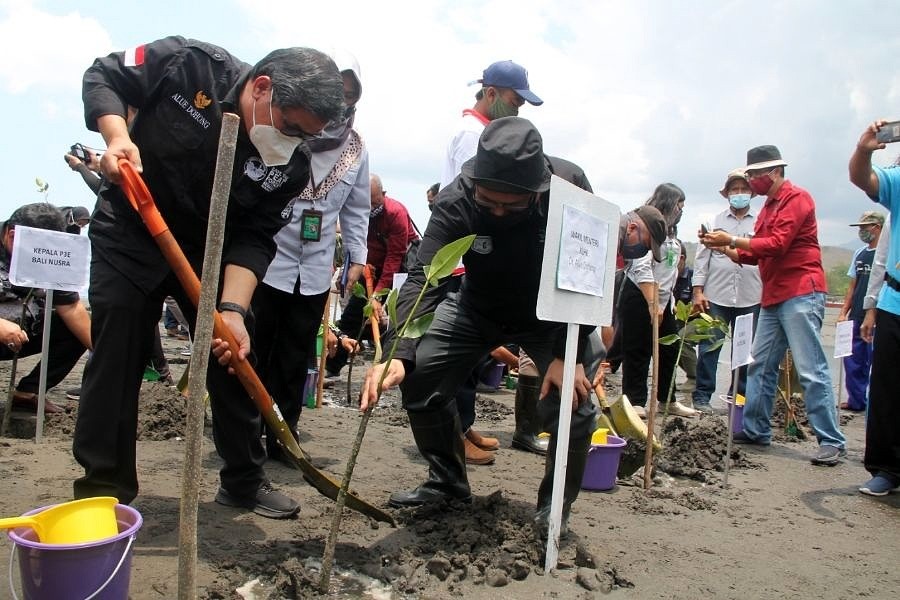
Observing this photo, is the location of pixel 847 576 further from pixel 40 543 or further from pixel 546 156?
pixel 40 543

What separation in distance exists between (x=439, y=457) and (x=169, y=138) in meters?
1.86

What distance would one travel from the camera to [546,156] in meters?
3.23

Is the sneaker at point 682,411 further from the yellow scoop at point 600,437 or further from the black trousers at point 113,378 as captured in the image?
the black trousers at point 113,378

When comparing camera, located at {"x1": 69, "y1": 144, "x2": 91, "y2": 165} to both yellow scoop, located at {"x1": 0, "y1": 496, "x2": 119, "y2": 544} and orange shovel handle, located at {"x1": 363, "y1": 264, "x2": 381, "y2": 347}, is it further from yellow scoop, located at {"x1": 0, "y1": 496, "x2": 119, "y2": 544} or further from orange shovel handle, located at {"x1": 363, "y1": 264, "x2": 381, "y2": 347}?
yellow scoop, located at {"x1": 0, "y1": 496, "x2": 119, "y2": 544}

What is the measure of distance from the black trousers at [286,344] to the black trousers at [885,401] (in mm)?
3394

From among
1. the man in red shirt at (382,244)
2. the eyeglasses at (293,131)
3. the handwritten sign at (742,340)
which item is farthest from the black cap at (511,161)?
the man in red shirt at (382,244)

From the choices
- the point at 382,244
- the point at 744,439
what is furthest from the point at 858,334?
the point at 382,244

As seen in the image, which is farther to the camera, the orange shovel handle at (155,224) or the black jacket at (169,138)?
the black jacket at (169,138)

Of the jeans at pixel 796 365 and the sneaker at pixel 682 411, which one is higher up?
the jeans at pixel 796 365

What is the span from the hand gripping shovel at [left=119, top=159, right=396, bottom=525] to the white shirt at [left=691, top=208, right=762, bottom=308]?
4.98 m

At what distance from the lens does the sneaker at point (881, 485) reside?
441 cm

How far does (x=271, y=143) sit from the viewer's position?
2.55m

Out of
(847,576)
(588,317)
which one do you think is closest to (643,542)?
(847,576)

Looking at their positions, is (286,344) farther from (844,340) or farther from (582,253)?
(844,340)
